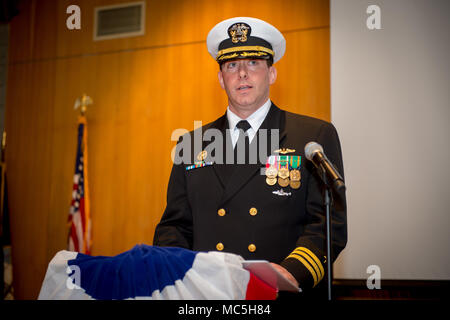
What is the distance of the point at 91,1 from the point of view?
14.5 feet

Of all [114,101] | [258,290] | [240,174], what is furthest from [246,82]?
[114,101]

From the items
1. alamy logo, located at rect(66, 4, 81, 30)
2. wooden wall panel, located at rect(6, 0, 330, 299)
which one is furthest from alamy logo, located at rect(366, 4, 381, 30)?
alamy logo, located at rect(66, 4, 81, 30)

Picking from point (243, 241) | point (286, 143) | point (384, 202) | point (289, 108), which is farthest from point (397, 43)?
point (243, 241)

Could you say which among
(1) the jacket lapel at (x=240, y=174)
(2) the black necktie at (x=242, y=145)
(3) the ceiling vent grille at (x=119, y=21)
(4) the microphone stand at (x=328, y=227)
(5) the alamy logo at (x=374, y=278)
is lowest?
(5) the alamy logo at (x=374, y=278)

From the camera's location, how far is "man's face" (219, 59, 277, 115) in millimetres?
1902

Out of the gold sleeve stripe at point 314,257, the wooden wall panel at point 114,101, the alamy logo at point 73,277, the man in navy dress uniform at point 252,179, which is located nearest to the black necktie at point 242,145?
the man in navy dress uniform at point 252,179

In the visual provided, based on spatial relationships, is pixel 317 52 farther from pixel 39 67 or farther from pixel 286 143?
pixel 39 67

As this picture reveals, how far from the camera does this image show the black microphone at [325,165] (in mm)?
1140

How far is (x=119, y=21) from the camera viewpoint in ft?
14.1

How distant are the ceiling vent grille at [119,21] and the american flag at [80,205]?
92 cm

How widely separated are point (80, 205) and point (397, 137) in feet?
9.36

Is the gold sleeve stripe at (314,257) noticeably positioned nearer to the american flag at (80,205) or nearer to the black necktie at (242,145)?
the black necktie at (242,145)

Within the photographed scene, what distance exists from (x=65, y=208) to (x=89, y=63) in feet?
4.91

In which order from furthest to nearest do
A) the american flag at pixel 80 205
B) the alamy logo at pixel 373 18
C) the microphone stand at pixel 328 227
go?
the american flag at pixel 80 205 < the alamy logo at pixel 373 18 < the microphone stand at pixel 328 227
